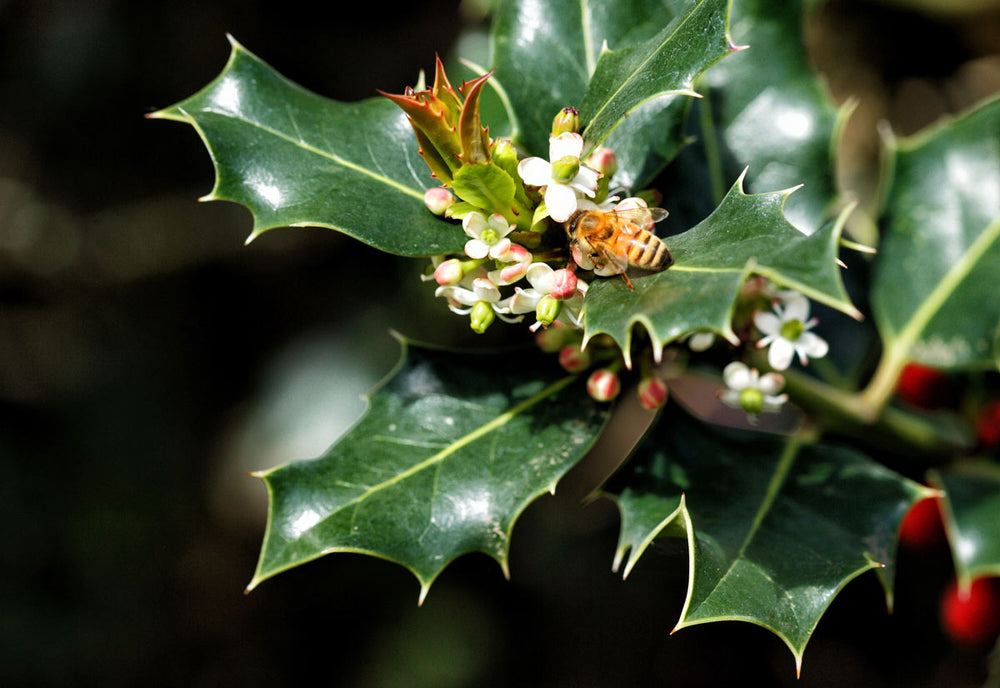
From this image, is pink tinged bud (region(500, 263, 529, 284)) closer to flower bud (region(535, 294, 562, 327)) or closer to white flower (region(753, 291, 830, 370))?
flower bud (region(535, 294, 562, 327))

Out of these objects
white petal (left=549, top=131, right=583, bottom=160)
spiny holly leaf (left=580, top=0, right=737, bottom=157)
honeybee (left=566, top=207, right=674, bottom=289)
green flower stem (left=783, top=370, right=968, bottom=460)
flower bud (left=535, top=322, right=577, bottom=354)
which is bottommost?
green flower stem (left=783, top=370, right=968, bottom=460)

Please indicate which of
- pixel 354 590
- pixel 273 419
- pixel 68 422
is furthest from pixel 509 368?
pixel 68 422

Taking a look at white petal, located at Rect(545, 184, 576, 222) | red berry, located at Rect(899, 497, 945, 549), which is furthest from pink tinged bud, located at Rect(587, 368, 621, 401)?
red berry, located at Rect(899, 497, 945, 549)

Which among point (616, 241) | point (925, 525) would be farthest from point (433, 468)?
point (925, 525)

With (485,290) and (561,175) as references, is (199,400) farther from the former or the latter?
(561,175)

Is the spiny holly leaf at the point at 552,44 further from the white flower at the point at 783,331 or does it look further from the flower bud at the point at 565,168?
the white flower at the point at 783,331
